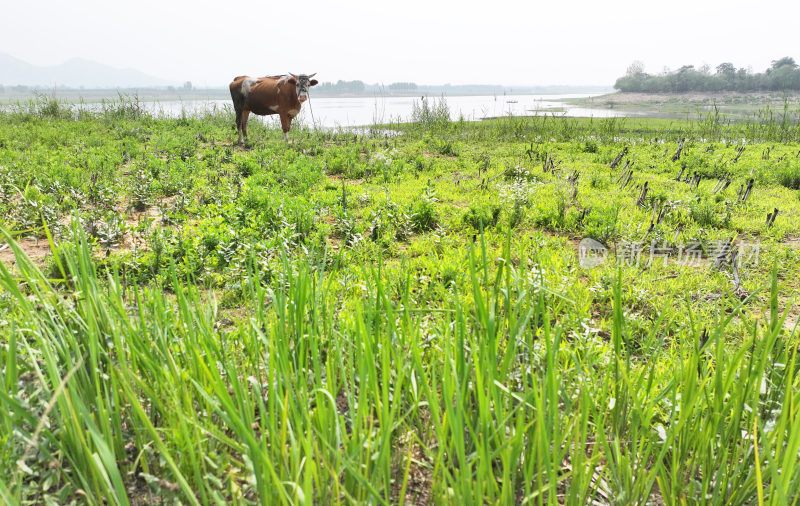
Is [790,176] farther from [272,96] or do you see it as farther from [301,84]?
[272,96]

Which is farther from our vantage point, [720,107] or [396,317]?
[720,107]

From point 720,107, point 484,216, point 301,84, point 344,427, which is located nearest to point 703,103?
point 720,107

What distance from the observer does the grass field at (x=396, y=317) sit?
1.37 m

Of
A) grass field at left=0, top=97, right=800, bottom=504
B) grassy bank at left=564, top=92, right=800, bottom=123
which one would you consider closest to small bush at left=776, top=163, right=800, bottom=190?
grass field at left=0, top=97, right=800, bottom=504

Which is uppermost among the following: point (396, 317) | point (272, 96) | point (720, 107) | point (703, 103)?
point (703, 103)

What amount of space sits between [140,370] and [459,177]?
7.59 metres

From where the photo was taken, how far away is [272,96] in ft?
44.1

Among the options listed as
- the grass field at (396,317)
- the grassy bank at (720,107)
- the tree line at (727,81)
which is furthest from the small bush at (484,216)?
the tree line at (727,81)

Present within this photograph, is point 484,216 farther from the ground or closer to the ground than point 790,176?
closer to the ground

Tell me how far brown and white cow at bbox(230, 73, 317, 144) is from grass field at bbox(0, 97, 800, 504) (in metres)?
0.79

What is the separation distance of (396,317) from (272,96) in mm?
12434

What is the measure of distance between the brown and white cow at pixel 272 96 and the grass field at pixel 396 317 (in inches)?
31.2

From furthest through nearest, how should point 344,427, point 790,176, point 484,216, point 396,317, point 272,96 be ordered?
point 272,96 → point 790,176 → point 484,216 → point 396,317 → point 344,427

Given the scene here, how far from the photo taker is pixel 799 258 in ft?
16.0
